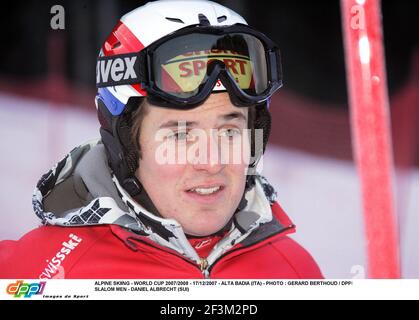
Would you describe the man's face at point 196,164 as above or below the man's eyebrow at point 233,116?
below

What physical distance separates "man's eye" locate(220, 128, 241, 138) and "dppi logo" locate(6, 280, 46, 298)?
0.48 m

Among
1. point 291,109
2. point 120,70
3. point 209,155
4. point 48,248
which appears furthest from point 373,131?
point 48,248

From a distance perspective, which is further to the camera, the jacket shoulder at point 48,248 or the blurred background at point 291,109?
the blurred background at point 291,109

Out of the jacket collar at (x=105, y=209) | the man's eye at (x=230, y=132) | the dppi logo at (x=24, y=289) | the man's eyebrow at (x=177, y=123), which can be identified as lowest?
the dppi logo at (x=24, y=289)

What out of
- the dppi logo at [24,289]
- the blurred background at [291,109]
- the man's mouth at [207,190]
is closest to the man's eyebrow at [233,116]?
the man's mouth at [207,190]

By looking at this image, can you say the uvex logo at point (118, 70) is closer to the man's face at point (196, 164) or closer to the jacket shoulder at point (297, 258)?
the man's face at point (196, 164)

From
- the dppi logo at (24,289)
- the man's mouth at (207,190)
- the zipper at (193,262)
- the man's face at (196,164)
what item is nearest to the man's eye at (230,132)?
the man's face at (196,164)

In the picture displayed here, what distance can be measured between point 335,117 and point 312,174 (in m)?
0.16

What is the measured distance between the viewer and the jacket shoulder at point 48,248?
158cm

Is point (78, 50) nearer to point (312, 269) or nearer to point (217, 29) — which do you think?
point (217, 29)

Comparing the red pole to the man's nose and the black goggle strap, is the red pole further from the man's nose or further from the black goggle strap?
the black goggle strap

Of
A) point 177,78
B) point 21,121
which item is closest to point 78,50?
point 21,121

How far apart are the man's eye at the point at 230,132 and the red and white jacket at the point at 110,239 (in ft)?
0.46

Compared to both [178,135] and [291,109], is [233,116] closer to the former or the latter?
[178,135]
